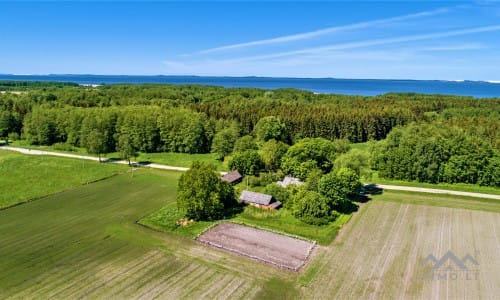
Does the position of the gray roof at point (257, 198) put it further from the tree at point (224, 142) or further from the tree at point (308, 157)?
the tree at point (224, 142)

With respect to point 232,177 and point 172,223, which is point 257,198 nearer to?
point 232,177

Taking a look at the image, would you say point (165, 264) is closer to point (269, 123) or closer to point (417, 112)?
point (269, 123)

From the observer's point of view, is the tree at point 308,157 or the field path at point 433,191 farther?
the tree at point 308,157

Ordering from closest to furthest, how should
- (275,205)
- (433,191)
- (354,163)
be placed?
(275,205), (354,163), (433,191)

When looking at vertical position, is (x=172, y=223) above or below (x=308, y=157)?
below

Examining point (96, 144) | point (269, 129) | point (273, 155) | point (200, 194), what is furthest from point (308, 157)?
point (96, 144)

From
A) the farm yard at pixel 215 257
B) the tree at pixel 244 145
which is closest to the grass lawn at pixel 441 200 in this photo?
the farm yard at pixel 215 257

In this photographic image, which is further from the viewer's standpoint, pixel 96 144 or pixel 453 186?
pixel 96 144

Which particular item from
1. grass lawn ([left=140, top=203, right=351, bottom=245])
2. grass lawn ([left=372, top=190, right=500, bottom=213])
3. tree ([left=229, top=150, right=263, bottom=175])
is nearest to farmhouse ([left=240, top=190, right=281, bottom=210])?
grass lawn ([left=140, top=203, right=351, bottom=245])
